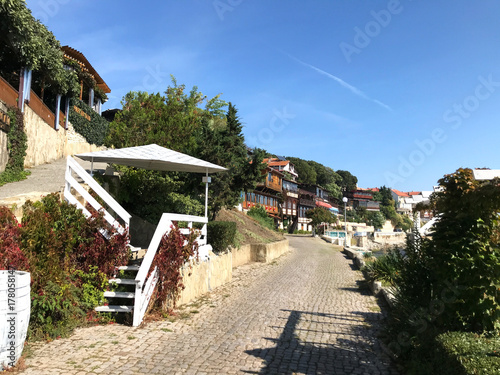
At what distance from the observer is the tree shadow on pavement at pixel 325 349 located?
4.90 meters

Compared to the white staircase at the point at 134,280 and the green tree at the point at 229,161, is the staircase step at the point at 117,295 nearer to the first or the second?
the white staircase at the point at 134,280

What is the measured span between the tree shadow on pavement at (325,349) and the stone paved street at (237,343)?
0.01 metres

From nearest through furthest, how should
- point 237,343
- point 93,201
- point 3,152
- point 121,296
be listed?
point 237,343 < point 121,296 < point 93,201 < point 3,152

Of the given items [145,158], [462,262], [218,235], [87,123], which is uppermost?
[87,123]

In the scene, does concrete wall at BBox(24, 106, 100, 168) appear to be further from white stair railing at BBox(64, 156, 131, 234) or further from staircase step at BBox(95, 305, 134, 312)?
staircase step at BBox(95, 305, 134, 312)

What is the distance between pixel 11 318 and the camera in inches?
164

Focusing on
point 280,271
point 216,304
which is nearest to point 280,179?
point 280,271

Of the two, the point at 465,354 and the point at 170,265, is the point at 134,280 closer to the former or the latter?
the point at 170,265

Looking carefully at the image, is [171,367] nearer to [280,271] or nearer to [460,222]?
[460,222]

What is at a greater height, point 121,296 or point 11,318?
point 11,318

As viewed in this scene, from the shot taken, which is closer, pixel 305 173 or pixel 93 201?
pixel 93 201

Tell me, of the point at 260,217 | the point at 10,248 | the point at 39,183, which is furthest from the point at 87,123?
the point at 10,248

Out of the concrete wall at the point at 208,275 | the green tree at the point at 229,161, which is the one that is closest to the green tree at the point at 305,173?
the green tree at the point at 229,161

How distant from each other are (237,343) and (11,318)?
3113mm
